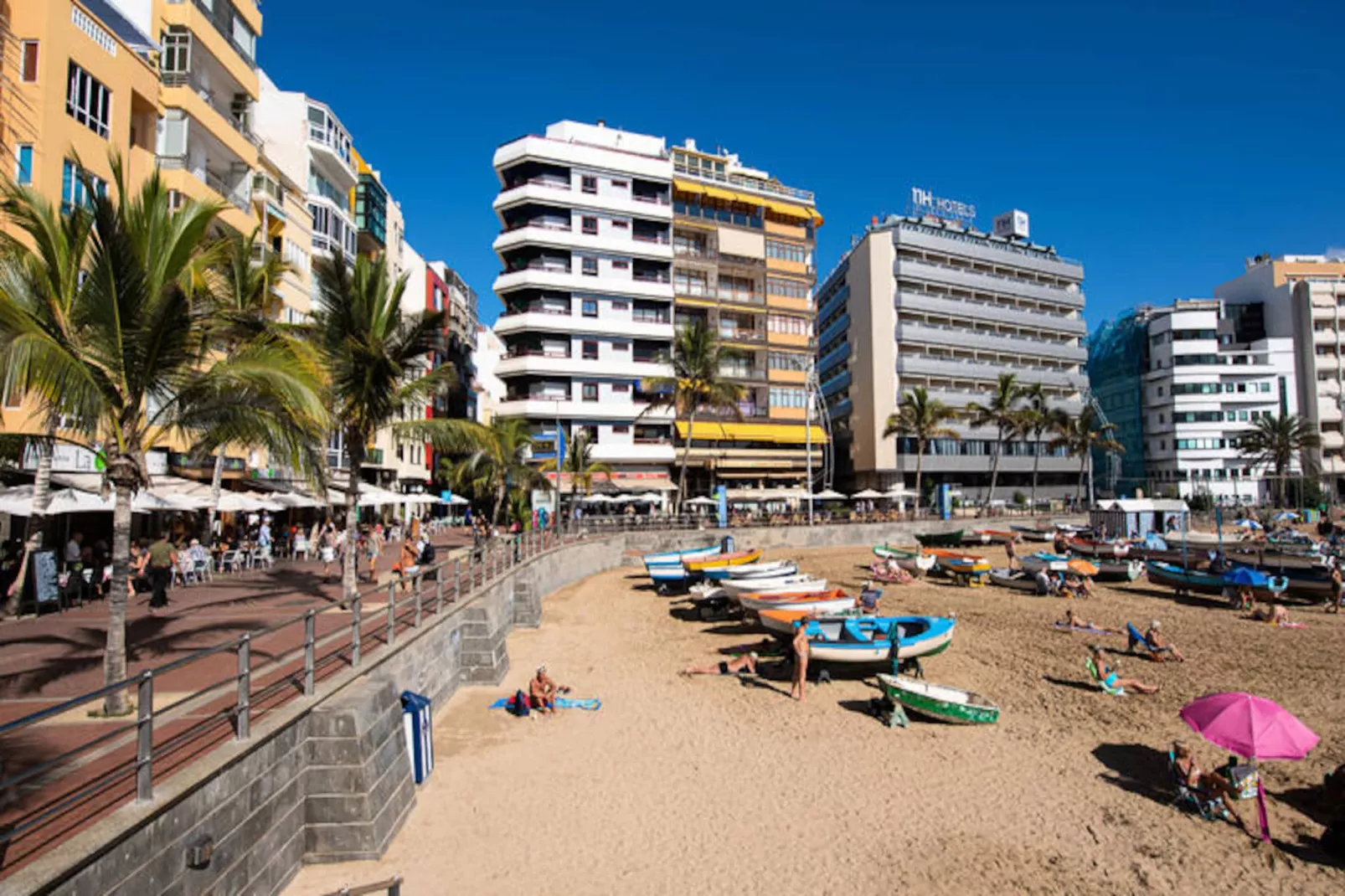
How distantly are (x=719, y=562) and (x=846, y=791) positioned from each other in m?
18.4

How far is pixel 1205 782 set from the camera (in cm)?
1059

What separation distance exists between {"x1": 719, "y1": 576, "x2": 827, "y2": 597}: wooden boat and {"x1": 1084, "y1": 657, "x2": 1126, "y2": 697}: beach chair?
8112 millimetres

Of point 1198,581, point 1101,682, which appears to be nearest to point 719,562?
point 1101,682

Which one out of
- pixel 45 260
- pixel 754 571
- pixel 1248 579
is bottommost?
pixel 1248 579

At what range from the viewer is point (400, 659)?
11.7 m

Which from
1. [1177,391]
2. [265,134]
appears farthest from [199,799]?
[1177,391]

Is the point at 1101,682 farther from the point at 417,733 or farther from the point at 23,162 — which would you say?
the point at 23,162

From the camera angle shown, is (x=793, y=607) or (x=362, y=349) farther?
(x=793, y=607)

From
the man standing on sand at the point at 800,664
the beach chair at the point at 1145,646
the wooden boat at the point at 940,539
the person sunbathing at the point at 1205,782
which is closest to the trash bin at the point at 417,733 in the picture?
the man standing on sand at the point at 800,664

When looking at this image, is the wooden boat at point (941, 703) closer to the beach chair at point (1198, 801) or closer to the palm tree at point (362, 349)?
the beach chair at point (1198, 801)

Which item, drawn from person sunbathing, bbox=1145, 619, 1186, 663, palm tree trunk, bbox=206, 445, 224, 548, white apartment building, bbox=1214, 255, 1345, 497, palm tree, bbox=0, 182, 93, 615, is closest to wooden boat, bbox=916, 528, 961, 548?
person sunbathing, bbox=1145, 619, 1186, 663

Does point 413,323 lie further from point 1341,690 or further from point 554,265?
point 554,265

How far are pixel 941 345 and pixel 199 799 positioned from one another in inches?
2828

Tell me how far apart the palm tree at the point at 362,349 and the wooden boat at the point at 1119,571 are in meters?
29.3
